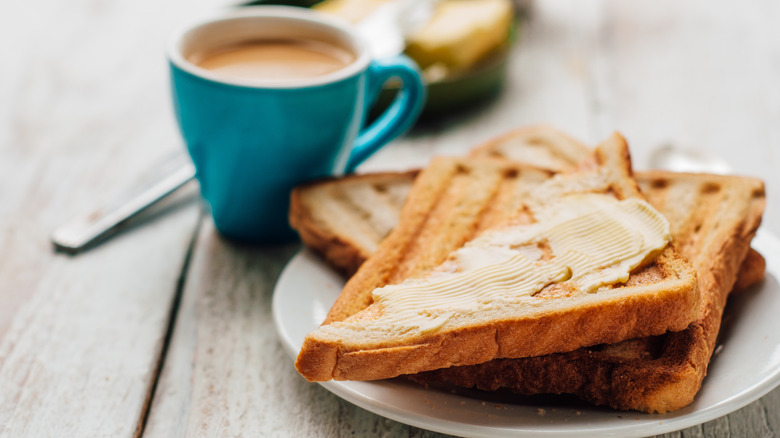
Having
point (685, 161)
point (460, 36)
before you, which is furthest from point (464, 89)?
point (685, 161)

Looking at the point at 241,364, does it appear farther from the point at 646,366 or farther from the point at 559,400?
the point at 646,366

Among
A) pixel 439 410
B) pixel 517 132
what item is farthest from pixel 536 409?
pixel 517 132

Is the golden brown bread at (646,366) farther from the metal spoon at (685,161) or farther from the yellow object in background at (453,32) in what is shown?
the yellow object in background at (453,32)

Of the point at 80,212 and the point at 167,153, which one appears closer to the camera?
the point at 80,212

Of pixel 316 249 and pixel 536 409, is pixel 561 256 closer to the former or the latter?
pixel 536 409

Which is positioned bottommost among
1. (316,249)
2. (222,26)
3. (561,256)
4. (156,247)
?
(156,247)

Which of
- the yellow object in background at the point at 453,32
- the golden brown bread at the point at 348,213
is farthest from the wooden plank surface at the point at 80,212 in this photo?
the yellow object in background at the point at 453,32
